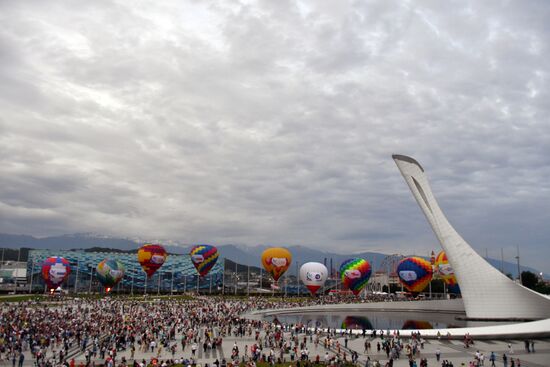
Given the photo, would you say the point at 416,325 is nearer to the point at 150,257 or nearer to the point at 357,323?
the point at 357,323

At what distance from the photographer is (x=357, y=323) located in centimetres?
4459

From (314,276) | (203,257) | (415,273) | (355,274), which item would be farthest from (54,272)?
(415,273)

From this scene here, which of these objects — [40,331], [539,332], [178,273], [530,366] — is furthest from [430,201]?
[178,273]

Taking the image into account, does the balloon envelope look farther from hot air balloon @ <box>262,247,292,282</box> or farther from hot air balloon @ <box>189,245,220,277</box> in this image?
hot air balloon @ <box>189,245,220,277</box>

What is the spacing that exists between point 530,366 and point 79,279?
368ft

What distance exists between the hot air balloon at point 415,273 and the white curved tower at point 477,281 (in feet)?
86.6

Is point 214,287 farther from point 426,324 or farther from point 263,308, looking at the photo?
point 426,324

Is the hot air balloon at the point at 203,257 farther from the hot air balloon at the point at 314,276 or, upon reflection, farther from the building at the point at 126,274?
the building at the point at 126,274

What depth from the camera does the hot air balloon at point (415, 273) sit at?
68.5 metres

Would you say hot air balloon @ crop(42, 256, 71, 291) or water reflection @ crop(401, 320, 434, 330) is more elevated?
hot air balloon @ crop(42, 256, 71, 291)

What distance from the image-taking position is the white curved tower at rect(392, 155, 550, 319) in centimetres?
4012

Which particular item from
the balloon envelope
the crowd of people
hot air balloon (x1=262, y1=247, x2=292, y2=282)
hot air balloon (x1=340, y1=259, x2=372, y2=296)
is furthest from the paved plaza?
the balloon envelope

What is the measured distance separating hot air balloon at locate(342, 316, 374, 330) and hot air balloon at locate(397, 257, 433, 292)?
21.8 meters

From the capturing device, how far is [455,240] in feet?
139
